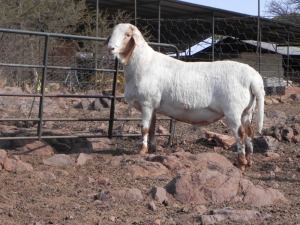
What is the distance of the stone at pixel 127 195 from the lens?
19.9ft

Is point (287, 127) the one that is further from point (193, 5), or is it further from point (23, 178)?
point (193, 5)

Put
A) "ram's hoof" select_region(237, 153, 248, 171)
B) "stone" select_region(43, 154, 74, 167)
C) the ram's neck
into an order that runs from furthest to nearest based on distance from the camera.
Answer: the ram's neck → "ram's hoof" select_region(237, 153, 248, 171) → "stone" select_region(43, 154, 74, 167)

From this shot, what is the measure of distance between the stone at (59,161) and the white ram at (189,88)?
1.23m

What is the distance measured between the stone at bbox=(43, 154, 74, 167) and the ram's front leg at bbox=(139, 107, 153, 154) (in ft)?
3.97

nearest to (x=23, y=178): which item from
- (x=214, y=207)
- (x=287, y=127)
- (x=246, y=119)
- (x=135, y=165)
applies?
(x=135, y=165)

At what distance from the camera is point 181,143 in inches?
412

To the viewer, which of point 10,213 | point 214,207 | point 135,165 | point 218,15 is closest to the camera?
point 10,213

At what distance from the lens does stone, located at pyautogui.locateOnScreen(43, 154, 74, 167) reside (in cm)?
794

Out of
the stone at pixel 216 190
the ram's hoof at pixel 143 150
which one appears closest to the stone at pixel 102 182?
the stone at pixel 216 190

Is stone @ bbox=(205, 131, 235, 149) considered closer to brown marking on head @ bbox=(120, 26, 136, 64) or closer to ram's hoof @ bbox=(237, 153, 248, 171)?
ram's hoof @ bbox=(237, 153, 248, 171)

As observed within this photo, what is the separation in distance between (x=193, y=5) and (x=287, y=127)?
1110 centimetres

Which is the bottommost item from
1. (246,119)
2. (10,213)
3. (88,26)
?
(10,213)

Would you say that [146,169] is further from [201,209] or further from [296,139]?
[296,139]

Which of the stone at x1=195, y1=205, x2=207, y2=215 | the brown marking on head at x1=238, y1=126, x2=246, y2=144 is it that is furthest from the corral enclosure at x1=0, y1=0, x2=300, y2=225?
the brown marking on head at x1=238, y1=126, x2=246, y2=144
